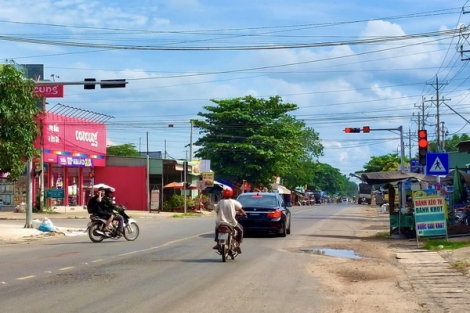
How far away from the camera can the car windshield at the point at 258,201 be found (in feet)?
80.6

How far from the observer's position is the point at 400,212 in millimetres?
25406

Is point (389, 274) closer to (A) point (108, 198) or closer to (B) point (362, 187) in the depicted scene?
(A) point (108, 198)

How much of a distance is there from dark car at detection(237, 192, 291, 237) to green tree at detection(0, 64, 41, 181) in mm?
7958

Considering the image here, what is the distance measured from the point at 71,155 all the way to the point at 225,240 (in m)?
39.3

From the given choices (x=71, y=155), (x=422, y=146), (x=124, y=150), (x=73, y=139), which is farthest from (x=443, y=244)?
(x=124, y=150)

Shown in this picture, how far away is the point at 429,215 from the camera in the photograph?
72.2 ft

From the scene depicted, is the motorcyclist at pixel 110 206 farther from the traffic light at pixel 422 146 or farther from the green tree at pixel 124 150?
the green tree at pixel 124 150

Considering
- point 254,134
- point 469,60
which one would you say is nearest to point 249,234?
point 469,60

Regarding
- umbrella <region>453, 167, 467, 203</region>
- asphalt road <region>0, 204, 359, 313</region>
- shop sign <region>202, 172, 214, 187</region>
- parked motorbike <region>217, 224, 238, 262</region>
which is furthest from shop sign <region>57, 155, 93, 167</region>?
parked motorbike <region>217, 224, 238, 262</region>

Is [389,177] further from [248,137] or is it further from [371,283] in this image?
[248,137]

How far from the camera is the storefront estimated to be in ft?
165

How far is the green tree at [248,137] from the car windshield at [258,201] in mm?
43955

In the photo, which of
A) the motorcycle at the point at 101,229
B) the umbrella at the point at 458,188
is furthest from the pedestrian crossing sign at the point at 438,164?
the motorcycle at the point at 101,229

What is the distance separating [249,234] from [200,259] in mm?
8479
